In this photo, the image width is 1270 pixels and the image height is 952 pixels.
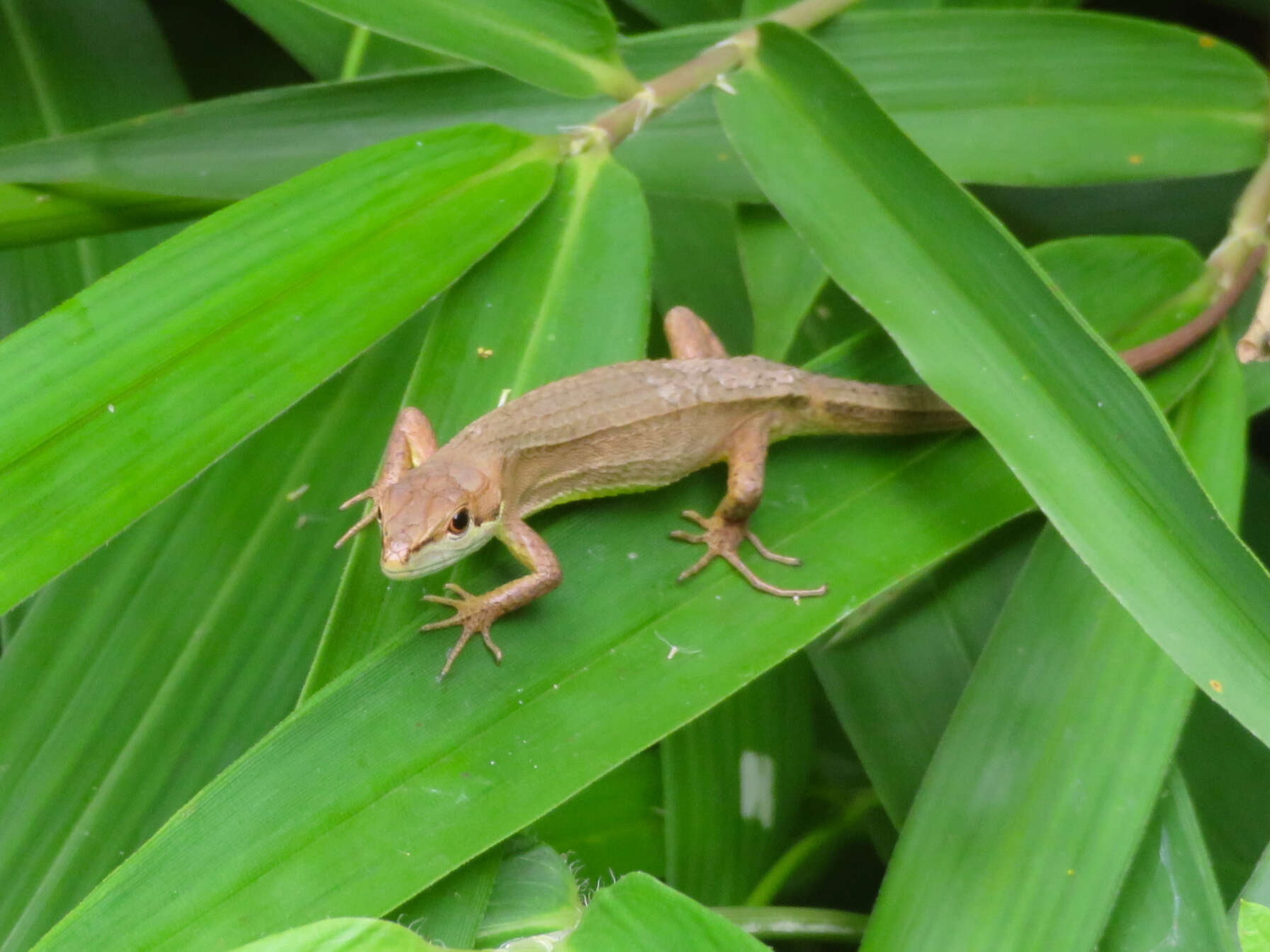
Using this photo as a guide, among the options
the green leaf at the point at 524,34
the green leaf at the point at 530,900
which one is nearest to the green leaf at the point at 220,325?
the green leaf at the point at 524,34

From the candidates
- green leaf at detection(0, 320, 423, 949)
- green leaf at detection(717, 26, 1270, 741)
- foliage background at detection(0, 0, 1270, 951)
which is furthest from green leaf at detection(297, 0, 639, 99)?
green leaf at detection(0, 320, 423, 949)

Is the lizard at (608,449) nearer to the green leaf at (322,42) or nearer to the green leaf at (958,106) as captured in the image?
the green leaf at (958,106)

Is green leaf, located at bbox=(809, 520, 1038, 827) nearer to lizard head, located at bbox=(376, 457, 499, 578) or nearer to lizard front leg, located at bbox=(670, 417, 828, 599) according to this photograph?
lizard front leg, located at bbox=(670, 417, 828, 599)

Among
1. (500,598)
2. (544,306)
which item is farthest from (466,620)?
(544,306)

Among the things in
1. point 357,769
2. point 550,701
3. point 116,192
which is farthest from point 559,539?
point 116,192

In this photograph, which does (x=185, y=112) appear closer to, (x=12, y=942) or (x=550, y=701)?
(x=550, y=701)
